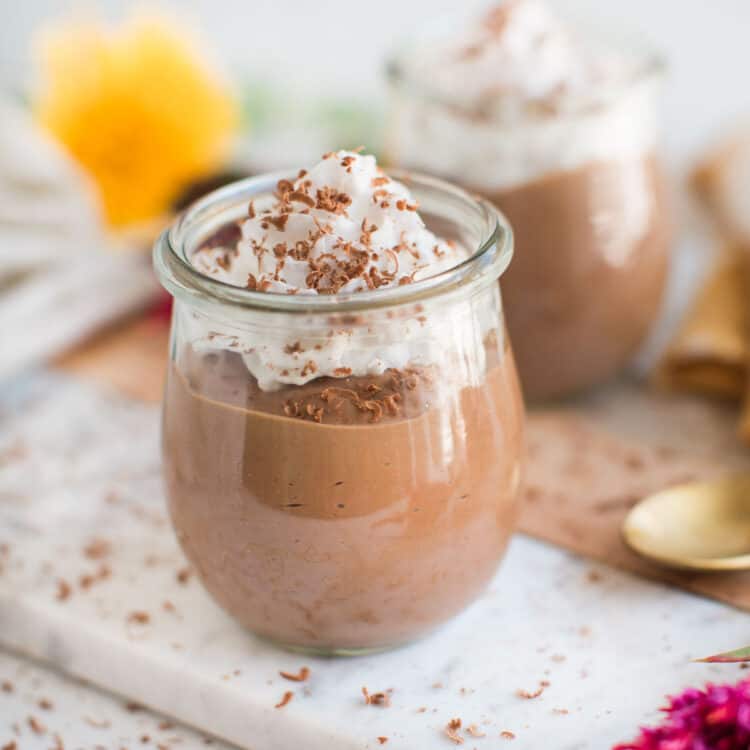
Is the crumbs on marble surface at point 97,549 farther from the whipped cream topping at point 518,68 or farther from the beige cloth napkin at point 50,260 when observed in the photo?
the whipped cream topping at point 518,68

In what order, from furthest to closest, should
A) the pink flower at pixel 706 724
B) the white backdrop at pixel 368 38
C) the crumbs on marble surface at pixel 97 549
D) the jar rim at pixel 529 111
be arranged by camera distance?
the white backdrop at pixel 368 38 → the jar rim at pixel 529 111 → the crumbs on marble surface at pixel 97 549 → the pink flower at pixel 706 724

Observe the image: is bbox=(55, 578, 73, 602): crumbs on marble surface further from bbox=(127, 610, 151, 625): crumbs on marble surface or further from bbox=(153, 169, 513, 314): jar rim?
bbox=(153, 169, 513, 314): jar rim

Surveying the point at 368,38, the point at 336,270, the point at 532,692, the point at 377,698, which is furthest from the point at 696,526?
the point at 368,38

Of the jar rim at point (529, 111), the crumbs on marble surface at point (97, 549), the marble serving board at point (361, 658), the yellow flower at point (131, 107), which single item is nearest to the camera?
the marble serving board at point (361, 658)

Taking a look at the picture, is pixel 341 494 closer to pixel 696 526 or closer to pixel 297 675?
pixel 297 675

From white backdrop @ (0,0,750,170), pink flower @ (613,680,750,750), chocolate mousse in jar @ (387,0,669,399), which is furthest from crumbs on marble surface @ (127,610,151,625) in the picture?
white backdrop @ (0,0,750,170)

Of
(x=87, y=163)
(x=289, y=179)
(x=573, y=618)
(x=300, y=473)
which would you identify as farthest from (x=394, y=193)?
(x=87, y=163)

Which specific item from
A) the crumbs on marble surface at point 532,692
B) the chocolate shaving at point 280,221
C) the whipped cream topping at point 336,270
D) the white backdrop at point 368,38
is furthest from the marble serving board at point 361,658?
the white backdrop at point 368,38
